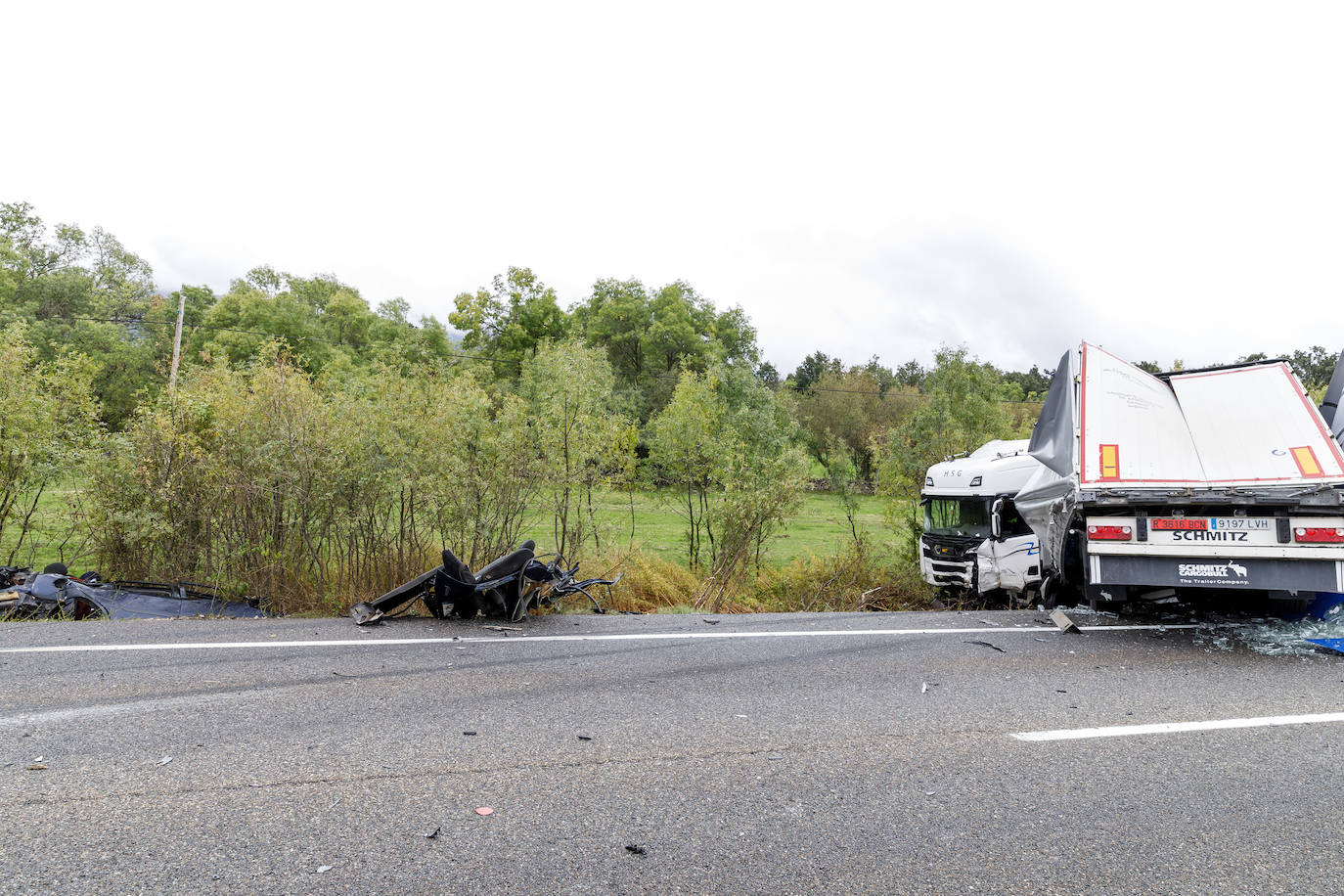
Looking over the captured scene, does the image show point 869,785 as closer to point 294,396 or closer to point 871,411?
point 294,396

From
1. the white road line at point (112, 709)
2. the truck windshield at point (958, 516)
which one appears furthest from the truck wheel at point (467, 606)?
the truck windshield at point (958, 516)

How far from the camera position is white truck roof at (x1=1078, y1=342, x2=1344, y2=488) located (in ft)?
21.9

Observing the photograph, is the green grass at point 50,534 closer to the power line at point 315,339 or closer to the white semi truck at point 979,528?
the white semi truck at point 979,528

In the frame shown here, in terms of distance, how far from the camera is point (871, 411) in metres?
47.5

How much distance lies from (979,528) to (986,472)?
2.99 feet

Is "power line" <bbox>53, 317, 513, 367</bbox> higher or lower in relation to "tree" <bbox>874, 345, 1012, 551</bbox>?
higher

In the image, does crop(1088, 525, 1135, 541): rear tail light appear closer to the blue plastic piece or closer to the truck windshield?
the blue plastic piece

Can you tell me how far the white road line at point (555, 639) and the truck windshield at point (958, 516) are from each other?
474 centimetres

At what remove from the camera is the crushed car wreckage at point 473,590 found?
7.20 m

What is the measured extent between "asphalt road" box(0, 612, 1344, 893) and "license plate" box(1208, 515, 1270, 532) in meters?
1.05

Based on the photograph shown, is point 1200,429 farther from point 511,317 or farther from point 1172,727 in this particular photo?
point 511,317

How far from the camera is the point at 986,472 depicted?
12.4 metres

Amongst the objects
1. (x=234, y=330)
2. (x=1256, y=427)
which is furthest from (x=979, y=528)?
(x=234, y=330)

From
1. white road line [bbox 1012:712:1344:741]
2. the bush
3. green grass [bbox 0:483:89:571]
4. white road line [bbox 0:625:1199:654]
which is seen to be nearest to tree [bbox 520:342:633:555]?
the bush
